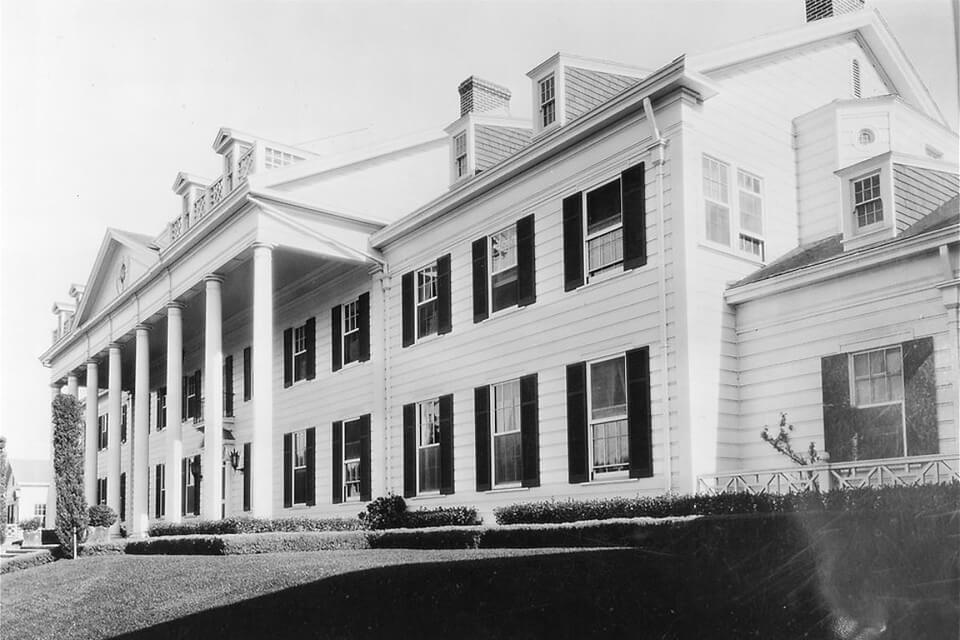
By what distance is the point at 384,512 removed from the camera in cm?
1939

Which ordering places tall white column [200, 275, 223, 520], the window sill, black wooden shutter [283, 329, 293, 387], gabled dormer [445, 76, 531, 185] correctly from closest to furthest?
the window sill, gabled dormer [445, 76, 531, 185], tall white column [200, 275, 223, 520], black wooden shutter [283, 329, 293, 387]

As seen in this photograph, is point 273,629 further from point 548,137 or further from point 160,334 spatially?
point 160,334

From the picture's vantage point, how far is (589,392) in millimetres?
15211

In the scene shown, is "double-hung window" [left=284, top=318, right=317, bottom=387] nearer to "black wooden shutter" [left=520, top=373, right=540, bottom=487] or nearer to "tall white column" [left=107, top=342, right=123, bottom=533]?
"tall white column" [left=107, top=342, right=123, bottom=533]

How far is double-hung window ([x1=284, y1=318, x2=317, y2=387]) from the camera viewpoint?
78.6 feet

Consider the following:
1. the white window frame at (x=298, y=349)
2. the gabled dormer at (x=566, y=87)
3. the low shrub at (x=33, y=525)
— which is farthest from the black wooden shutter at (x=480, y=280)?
the low shrub at (x=33, y=525)

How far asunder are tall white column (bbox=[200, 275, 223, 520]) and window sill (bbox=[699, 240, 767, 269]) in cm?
1169

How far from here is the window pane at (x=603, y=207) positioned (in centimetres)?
1520

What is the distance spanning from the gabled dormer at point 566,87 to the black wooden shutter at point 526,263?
5.71 ft

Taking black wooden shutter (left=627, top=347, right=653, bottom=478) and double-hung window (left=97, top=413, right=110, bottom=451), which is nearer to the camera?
black wooden shutter (left=627, top=347, right=653, bottom=478)

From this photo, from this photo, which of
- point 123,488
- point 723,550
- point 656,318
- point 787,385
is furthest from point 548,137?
point 123,488

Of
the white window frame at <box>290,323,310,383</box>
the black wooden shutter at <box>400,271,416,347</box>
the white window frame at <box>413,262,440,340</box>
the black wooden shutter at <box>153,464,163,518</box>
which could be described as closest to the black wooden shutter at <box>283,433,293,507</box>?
the white window frame at <box>290,323,310,383</box>

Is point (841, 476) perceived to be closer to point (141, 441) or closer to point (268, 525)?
point (268, 525)

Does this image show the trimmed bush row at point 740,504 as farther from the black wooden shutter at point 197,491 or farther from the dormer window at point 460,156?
the black wooden shutter at point 197,491
